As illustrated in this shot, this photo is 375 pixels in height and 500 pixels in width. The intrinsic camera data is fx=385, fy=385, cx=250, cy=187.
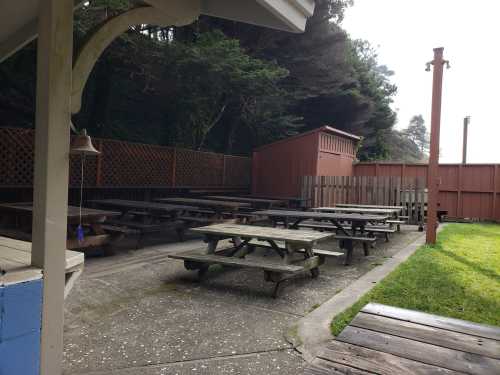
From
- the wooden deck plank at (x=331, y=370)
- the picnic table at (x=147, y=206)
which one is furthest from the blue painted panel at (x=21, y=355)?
the picnic table at (x=147, y=206)

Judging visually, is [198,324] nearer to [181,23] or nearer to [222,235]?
[222,235]

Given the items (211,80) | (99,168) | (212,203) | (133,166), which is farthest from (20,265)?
(211,80)

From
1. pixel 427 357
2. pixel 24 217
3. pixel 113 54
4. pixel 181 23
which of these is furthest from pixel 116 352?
pixel 113 54

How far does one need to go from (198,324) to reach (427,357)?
83.9 inches

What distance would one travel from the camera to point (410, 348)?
168 cm

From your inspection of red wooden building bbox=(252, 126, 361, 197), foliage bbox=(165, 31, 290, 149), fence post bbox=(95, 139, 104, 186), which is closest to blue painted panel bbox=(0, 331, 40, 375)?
fence post bbox=(95, 139, 104, 186)

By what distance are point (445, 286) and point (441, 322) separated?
108 inches

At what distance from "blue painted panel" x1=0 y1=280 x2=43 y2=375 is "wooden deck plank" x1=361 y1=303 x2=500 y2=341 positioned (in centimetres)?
164

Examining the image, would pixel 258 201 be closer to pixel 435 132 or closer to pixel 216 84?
pixel 216 84

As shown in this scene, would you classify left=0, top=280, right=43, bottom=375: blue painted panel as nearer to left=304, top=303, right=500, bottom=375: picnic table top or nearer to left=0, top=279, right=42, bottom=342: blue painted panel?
left=0, top=279, right=42, bottom=342: blue painted panel

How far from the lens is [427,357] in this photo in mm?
1586

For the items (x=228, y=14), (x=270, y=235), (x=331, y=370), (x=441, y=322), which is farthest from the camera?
(x=270, y=235)

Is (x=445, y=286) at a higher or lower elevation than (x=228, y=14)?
lower

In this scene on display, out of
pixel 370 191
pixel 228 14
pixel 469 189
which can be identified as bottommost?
pixel 370 191
